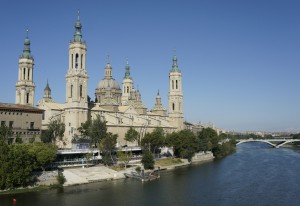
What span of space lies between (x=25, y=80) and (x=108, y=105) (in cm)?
2124

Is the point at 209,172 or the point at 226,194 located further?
the point at 209,172

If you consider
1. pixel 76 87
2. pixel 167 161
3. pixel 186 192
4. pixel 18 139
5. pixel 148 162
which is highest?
pixel 76 87

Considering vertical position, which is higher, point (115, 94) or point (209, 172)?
point (115, 94)

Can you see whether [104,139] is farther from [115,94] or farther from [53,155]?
[115,94]

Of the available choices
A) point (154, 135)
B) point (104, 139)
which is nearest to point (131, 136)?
point (154, 135)

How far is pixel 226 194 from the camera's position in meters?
51.9

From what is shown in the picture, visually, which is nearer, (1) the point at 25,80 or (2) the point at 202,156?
(1) the point at 25,80

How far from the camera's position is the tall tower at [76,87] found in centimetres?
8262

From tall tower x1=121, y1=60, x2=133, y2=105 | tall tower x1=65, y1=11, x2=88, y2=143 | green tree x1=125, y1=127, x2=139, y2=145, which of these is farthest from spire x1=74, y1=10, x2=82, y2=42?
tall tower x1=121, y1=60, x2=133, y2=105

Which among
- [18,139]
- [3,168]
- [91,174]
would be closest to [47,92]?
[18,139]

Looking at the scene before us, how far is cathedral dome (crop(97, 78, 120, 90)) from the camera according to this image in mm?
117000

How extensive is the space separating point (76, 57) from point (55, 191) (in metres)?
39.0

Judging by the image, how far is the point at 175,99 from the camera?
11994cm

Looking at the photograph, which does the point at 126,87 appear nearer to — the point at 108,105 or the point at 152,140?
the point at 108,105
